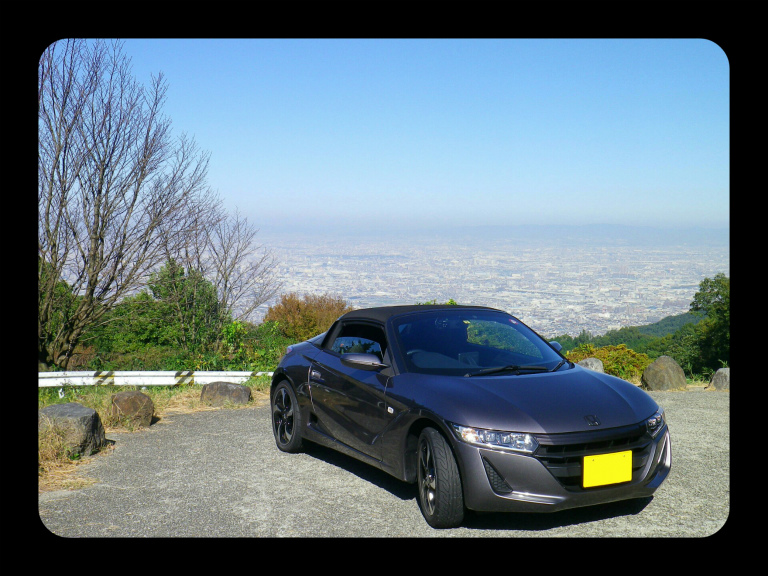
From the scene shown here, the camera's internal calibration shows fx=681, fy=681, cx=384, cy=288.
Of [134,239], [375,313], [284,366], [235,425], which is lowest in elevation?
[235,425]

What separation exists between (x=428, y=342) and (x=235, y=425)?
3.79 metres

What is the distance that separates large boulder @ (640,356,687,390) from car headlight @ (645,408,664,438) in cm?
684

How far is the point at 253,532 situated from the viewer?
4629 mm

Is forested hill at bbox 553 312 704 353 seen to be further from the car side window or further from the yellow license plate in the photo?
the yellow license plate

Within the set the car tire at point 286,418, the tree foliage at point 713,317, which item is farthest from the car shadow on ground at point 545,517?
the tree foliage at point 713,317

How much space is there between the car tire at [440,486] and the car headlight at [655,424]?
1.39 m

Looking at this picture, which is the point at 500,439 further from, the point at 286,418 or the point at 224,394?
the point at 224,394

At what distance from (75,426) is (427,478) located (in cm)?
398

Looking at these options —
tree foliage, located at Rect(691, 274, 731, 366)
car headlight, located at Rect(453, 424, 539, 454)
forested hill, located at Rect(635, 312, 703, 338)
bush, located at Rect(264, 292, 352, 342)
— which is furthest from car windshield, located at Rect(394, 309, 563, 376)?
forested hill, located at Rect(635, 312, 703, 338)

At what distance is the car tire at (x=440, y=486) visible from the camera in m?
4.42

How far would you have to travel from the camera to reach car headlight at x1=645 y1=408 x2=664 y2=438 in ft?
15.4

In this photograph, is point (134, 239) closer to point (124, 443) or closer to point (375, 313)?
point (124, 443)

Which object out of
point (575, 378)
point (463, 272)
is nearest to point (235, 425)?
point (575, 378)

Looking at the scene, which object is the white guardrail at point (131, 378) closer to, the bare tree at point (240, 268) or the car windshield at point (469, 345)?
the car windshield at point (469, 345)
